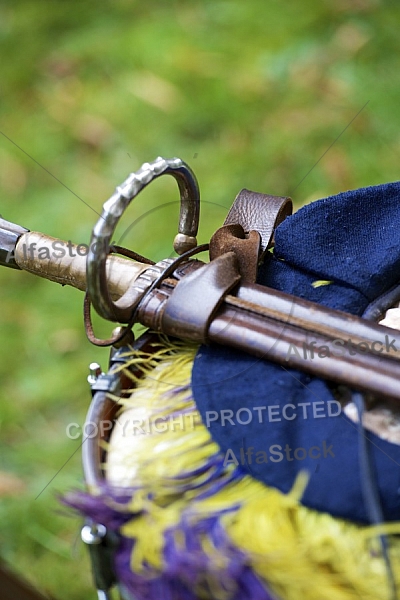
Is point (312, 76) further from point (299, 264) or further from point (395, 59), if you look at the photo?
point (299, 264)

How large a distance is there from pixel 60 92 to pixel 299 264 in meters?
1.71

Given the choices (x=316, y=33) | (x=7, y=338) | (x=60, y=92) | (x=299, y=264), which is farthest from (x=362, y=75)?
(x=299, y=264)

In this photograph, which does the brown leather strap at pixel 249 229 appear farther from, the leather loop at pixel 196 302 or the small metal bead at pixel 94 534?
the small metal bead at pixel 94 534

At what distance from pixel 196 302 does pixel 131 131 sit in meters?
1.46

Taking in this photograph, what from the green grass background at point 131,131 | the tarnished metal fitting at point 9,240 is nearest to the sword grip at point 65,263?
the tarnished metal fitting at point 9,240

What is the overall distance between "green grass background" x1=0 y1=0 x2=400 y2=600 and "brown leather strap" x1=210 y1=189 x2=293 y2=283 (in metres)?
0.69

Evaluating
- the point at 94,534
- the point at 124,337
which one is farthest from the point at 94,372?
the point at 94,534

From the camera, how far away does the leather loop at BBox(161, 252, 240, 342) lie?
59cm

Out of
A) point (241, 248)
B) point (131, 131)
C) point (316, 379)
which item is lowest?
point (316, 379)

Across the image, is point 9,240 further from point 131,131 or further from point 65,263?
point 131,131

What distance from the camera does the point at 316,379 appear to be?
0.57m

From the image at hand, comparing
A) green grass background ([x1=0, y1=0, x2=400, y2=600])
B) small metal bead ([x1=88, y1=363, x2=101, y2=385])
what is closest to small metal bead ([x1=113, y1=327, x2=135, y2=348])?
small metal bead ([x1=88, y1=363, x2=101, y2=385])

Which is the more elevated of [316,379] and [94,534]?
[316,379]

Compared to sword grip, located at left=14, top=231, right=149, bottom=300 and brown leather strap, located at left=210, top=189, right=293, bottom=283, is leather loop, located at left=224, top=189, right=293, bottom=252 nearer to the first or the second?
brown leather strap, located at left=210, top=189, right=293, bottom=283
